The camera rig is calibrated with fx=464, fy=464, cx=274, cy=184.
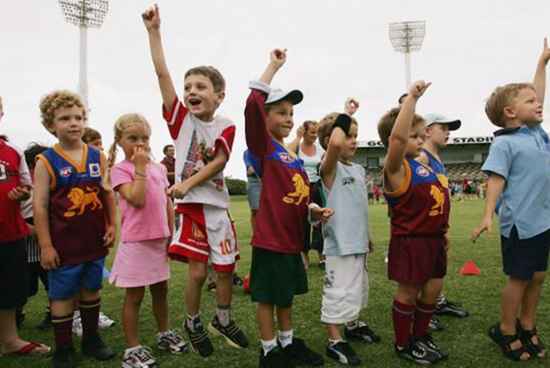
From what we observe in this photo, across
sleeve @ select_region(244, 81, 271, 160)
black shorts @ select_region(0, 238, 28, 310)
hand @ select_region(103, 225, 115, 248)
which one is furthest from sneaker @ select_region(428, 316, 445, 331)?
black shorts @ select_region(0, 238, 28, 310)

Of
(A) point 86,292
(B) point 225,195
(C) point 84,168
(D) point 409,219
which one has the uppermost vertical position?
(C) point 84,168

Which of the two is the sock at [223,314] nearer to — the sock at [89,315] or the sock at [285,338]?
the sock at [285,338]

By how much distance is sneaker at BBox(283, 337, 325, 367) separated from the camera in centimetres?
310

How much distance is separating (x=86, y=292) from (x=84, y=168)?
0.92 metres

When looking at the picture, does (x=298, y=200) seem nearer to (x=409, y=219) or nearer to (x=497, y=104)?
(x=409, y=219)

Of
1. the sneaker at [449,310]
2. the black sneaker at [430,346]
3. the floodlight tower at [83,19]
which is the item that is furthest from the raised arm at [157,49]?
the floodlight tower at [83,19]

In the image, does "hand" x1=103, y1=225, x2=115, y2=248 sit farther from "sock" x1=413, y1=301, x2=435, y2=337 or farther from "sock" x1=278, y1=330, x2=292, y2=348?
"sock" x1=413, y1=301, x2=435, y2=337

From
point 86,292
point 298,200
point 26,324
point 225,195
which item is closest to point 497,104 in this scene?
point 298,200

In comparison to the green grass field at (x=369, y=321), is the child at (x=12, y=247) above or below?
above

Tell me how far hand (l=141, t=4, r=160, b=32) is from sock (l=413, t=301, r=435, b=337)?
2.67 meters

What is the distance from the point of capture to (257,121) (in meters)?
2.95

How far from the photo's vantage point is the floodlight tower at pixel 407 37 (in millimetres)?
39000

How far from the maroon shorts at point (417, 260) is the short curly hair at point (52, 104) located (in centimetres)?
256

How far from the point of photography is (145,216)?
10.8 ft
